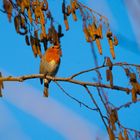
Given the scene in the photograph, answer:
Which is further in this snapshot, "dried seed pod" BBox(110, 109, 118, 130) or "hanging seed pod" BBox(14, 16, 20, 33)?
"hanging seed pod" BBox(14, 16, 20, 33)

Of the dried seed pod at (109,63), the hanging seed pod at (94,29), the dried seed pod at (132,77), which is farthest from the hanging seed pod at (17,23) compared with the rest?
the dried seed pod at (132,77)

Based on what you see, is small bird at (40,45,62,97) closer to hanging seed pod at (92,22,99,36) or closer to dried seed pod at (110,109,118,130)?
hanging seed pod at (92,22,99,36)

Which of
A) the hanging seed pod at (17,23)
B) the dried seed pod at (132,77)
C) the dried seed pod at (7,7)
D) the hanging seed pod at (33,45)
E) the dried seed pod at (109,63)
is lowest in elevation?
the dried seed pod at (132,77)

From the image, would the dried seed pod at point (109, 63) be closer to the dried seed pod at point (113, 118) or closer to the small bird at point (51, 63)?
the dried seed pod at point (113, 118)

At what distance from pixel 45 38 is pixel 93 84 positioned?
544mm

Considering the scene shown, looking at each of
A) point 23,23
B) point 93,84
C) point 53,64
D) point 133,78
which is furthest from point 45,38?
point 53,64

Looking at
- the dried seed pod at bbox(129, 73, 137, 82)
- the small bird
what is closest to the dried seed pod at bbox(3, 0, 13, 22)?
the dried seed pod at bbox(129, 73, 137, 82)

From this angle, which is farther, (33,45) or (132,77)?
(33,45)

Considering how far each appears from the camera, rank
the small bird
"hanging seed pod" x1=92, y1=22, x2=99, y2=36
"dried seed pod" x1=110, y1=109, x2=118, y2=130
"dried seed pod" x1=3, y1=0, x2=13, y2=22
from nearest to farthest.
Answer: "dried seed pod" x1=110, y1=109, x2=118, y2=130 < "hanging seed pod" x1=92, y1=22, x2=99, y2=36 < "dried seed pod" x1=3, y1=0, x2=13, y2=22 < the small bird

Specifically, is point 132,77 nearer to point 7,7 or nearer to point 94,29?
point 94,29

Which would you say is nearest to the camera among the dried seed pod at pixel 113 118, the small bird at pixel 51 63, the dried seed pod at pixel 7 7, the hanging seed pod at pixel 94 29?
the dried seed pod at pixel 113 118

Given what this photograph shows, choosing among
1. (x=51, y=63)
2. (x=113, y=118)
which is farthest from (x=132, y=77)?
(x=51, y=63)

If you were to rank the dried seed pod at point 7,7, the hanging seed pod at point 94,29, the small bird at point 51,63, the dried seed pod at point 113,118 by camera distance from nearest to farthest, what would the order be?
the dried seed pod at point 113,118, the hanging seed pod at point 94,29, the dried seed pod at point 7,7, the small bird at point 51,63

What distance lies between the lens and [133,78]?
10.9 feet
